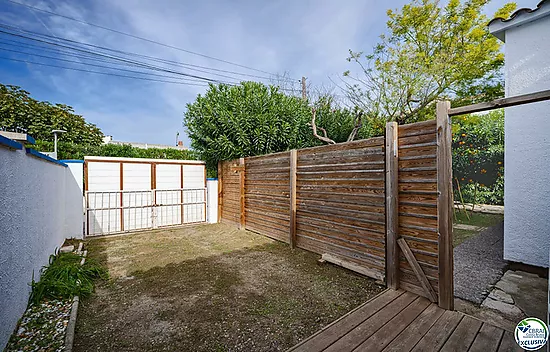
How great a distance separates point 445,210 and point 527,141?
218cm

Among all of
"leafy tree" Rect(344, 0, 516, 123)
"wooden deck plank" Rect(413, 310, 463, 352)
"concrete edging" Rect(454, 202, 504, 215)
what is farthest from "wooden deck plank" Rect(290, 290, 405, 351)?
"concrete edging" Rect(454, 202, 504, 215)

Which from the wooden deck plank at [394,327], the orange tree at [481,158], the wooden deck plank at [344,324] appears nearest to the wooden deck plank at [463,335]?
the wooden deck plank at [394,327]

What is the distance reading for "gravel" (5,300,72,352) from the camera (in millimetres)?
1905

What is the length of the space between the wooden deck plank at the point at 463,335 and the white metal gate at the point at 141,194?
6.56 metres

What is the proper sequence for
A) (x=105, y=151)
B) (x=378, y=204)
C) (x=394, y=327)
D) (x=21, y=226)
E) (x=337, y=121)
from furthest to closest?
1. (x=337, y=121)
2. (x=105, y=151)
3. (x=378, y=204)
4. (x=21, y=226)
5. (x=394, y=327)

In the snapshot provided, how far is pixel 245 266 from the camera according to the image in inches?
149

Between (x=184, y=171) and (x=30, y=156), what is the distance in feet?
14.0

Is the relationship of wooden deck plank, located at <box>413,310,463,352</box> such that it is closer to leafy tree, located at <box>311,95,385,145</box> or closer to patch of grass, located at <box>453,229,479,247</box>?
patch of grass, located at <box>453,229,479,247</box>

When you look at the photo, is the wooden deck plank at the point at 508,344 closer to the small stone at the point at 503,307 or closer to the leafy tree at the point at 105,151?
the small stone at the point at 503,307

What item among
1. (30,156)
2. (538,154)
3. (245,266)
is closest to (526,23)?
(538,154)

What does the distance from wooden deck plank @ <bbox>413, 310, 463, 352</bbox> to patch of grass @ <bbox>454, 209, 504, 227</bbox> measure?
5.73 metres

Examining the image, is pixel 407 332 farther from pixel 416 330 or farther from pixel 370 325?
pixel 370 325

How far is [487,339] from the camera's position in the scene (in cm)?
188

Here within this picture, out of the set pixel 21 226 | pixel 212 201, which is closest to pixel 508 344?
pixel 21 226
